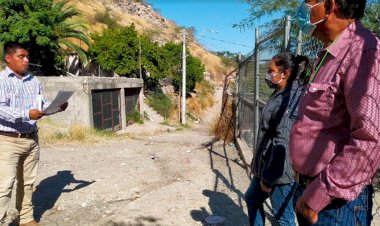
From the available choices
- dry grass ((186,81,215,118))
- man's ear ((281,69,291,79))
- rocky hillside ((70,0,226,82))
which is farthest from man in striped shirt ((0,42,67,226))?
rocky hillside ((70,0,226,82))

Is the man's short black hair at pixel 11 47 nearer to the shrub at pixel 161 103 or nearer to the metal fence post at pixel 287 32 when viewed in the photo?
the metal fence post at pixel 287 32

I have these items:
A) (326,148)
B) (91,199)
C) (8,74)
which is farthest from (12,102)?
(326,148)

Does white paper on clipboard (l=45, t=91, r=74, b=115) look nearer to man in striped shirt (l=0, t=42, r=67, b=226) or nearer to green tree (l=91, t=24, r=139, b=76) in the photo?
man in striped shirt (l=0, t=42, r=67, b=226)

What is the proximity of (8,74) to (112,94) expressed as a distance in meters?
15.9

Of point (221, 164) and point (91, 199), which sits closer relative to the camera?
point (91, 199)

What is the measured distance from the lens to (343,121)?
1.33 meters

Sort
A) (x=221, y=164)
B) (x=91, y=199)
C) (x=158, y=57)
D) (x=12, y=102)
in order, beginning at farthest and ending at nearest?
(x=158, y=57) < (x=221, y=164) < (x=91, y=199) < (x=12, y=102)

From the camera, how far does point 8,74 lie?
3.37 meters

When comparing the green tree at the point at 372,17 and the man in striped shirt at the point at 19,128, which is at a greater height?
the green tree at the point at 372,17

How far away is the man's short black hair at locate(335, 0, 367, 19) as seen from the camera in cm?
133

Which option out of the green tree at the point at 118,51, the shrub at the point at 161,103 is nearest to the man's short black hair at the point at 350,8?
the green tree at the point at 118,51

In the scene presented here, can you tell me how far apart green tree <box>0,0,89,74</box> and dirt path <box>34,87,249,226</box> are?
12.2 meters

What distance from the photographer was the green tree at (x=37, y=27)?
58.6ft

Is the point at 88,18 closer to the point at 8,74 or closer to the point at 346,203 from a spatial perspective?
the point at 8,74
